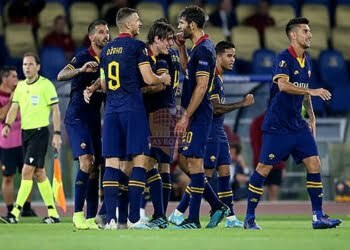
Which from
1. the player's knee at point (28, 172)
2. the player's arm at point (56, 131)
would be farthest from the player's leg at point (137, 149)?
the player's knee at point (28, 172)

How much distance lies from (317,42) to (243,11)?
65.5 inches

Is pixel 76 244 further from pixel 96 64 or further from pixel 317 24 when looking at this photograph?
pixel 317 24

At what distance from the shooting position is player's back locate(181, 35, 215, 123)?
15914mm

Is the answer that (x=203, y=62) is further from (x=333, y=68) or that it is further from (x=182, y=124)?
(x=333, y=68)

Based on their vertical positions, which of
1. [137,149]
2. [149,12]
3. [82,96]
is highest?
[149,12]

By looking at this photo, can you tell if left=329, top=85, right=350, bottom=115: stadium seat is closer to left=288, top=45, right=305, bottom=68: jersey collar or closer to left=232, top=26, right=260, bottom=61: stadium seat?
left=232, top=26, right=260, bottom=61: stadium seat

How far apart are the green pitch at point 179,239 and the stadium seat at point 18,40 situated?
10914 millimetres

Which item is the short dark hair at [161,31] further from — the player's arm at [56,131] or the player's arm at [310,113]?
the player's arm at [56,131]

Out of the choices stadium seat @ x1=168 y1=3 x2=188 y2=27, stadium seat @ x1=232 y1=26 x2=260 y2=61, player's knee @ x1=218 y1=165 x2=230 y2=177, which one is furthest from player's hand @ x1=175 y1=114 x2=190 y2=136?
stadium seat @ x1=168 y1=3 x2=188 y2=27

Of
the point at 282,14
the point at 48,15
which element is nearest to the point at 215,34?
the point at 282,14

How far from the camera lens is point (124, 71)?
15.8m

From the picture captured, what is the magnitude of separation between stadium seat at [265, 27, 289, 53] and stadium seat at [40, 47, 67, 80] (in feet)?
14.4

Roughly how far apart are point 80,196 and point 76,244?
355 cm

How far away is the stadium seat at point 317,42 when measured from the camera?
94.4 ft
